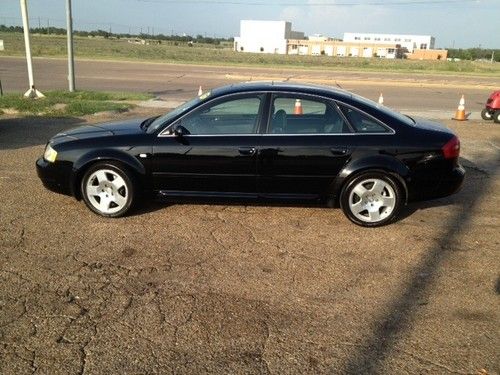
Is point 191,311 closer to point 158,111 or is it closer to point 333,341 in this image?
point 333,341

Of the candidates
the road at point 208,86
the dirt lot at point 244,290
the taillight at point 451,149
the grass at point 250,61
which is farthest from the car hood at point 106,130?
the grass at point 250,61

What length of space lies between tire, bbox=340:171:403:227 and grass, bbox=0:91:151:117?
30.5 ft

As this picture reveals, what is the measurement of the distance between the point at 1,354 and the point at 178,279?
140 cm

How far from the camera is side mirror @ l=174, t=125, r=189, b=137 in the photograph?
199 inches

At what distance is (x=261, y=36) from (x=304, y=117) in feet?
379

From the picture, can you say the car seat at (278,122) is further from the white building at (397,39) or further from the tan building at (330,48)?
the white building at (397,39)

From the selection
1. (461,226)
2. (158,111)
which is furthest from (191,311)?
(158,111)

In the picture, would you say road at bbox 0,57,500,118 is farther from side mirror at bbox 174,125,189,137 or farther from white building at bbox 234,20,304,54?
white building at bbox 234,20,304,54

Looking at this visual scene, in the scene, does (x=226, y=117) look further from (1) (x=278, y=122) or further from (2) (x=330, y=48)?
(2) (x=330, y=48)

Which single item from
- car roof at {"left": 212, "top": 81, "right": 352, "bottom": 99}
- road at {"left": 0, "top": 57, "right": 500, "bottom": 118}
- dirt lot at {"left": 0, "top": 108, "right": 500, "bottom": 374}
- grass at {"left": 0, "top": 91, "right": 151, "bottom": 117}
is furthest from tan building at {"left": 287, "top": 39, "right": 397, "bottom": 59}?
dirt lot at {"left": 0, "top": 108, "right": 500, "bottom": 374}

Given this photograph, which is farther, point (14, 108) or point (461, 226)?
point (14, 108)

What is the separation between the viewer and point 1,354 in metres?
2.93

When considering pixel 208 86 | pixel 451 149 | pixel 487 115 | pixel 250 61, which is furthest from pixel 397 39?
pixel 451 149

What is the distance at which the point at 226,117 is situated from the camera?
17.6 feet
